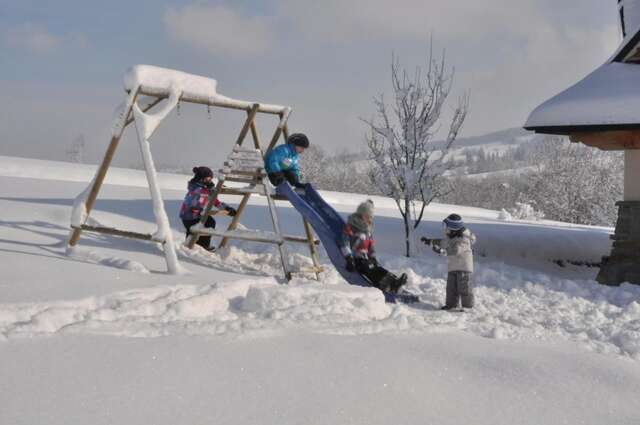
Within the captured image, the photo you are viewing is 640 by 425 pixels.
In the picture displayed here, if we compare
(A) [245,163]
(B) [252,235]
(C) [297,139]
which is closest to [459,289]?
(B) [252,235]

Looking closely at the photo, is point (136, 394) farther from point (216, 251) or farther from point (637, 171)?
point (637, 171)

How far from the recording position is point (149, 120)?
19.9 feet

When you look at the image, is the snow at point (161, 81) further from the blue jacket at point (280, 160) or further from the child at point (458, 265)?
the child at point (458, 265)

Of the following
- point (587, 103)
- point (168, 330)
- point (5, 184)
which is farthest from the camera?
point (5, 184)

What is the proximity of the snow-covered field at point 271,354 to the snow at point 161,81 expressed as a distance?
183 cm

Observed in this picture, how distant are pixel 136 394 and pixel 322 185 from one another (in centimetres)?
4561

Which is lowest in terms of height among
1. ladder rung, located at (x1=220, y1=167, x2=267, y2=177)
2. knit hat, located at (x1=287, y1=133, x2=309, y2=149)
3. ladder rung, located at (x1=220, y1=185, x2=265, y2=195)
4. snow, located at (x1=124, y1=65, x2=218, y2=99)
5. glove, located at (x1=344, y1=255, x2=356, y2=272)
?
glove, located at (x1=344, y1=255, x2=356, y2=272)

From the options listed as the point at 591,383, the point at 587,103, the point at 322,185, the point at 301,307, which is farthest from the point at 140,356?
the point at 322,185

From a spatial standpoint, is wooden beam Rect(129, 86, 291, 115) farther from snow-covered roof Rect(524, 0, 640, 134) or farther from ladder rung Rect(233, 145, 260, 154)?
snow-covered roof Rect(524, 0, 640, 134)

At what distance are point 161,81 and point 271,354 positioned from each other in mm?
3772

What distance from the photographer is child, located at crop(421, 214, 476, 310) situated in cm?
621

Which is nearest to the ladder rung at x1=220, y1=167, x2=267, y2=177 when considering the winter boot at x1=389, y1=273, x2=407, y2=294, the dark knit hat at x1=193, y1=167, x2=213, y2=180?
the dark knit hat at x1=193, y1=167, x2=213, y2=180

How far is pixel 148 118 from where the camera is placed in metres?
6.06

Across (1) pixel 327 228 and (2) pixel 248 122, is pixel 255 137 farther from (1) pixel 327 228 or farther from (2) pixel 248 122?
(1) pixel 327 228
